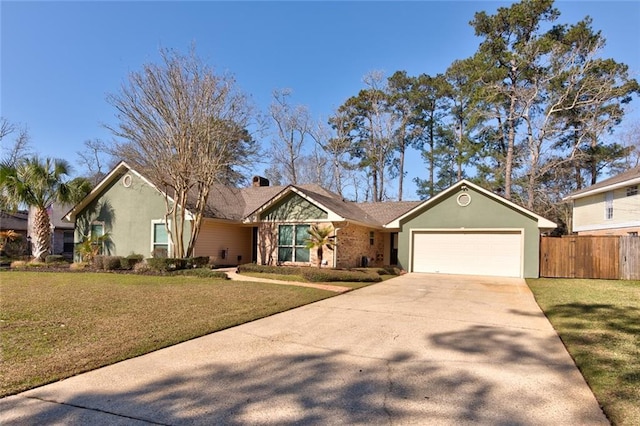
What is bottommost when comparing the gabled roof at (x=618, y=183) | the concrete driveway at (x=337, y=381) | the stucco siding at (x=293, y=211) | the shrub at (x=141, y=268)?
the shrub at (x=141, y=268)

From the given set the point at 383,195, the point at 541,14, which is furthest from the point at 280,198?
the point at 541,14

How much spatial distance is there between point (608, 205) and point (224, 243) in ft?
78.0

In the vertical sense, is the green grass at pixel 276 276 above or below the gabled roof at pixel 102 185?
below

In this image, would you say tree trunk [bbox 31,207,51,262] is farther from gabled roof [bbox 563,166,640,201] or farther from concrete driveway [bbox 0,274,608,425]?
gabled roof [bbox 563,166,640,201]

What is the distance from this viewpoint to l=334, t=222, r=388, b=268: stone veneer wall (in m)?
17.8

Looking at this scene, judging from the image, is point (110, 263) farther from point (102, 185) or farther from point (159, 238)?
point (102, 185)

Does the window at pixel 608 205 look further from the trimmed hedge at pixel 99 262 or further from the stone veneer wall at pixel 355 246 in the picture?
the trimmed hedge at pixel 99 262

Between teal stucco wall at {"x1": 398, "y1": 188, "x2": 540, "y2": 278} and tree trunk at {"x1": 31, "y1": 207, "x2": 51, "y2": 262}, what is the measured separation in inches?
707

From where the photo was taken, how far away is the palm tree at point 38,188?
17.8 metres

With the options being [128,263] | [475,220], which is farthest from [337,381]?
[475,220]

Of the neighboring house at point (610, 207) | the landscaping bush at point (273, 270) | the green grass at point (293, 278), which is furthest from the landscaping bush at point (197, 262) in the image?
the neighboring house at point (610, 207)

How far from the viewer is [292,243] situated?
1830 cm

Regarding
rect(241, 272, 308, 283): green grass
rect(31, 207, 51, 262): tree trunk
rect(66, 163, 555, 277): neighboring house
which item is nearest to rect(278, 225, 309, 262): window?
rect(66, 163, 555, 277): neighboring house

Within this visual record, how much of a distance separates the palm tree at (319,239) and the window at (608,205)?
1869cm
